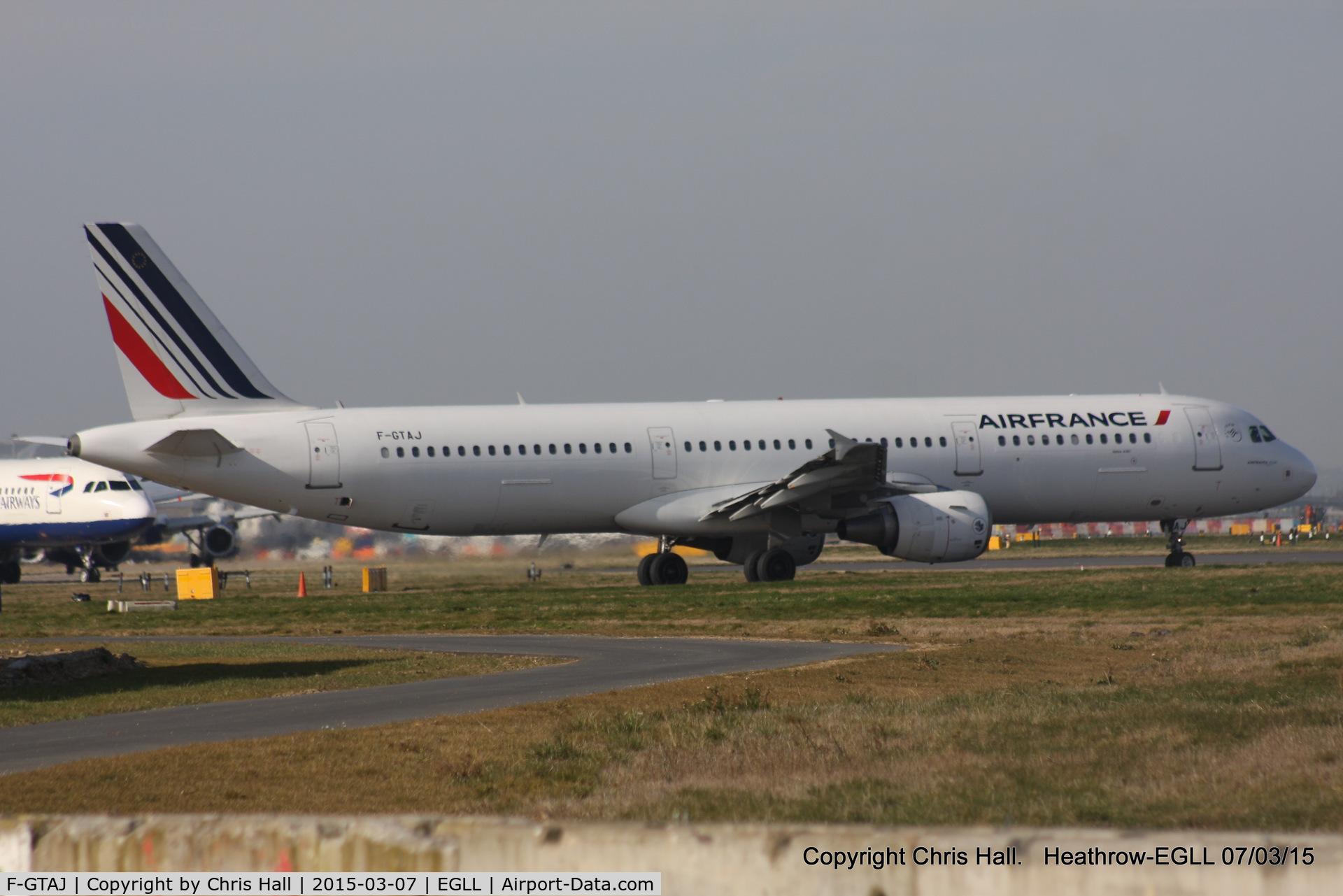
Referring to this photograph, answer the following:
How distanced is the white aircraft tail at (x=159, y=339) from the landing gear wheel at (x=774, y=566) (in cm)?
1235

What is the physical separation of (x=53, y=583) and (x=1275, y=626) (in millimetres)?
50907

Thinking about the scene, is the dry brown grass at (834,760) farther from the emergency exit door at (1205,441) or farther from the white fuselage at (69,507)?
the white fuselage at (69,507)

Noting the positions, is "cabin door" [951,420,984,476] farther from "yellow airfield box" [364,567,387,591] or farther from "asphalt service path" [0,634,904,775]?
"yellow airfield box" [364,567,387,591]

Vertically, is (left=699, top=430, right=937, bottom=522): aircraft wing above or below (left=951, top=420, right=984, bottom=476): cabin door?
below

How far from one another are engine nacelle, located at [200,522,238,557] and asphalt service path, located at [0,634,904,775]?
3630 cm

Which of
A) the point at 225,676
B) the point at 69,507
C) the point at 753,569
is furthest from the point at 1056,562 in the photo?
the point at 225,676

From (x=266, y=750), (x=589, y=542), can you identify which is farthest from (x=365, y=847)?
(x=589, y=542)

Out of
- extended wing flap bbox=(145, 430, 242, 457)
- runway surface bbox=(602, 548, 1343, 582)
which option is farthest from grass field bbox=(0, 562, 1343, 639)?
runway surface bbox=(602, 548, 1343, 582)

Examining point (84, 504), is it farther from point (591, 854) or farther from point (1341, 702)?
point (591, 854)

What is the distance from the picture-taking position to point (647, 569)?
38.8 m

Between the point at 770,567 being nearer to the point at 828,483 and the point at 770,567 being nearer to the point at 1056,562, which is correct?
the point at 828,483

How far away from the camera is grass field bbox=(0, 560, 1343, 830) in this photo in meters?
9.81

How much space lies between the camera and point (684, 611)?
97.3ft

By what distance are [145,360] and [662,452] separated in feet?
40.4
